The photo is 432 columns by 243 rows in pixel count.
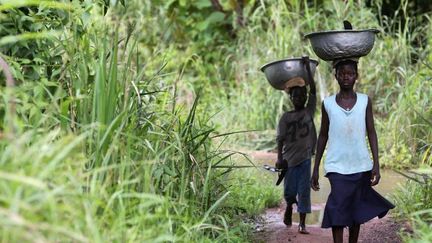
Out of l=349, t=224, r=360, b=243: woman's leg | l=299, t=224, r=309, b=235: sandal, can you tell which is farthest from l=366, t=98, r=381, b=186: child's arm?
l=299, t=224, r=309, b=235: sandal

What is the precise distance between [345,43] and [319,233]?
1794 millimetres

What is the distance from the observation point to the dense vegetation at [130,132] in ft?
10.4

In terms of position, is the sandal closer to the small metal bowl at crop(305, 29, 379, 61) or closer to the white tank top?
the white tank top

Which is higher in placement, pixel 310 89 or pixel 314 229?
pixel 310 89

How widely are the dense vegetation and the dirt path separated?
18cm

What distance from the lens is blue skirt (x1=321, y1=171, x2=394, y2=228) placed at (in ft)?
17.6

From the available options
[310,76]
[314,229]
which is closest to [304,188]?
[314,229]

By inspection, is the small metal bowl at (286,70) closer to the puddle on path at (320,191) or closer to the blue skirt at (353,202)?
the puddle on path at (320,191)

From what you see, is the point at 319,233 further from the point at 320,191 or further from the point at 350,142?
the point at 320,191

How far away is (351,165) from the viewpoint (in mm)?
5398

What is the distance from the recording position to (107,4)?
5047mm

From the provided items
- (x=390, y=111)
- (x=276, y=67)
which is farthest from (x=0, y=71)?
(x=390, y=111)

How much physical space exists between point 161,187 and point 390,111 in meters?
6.08

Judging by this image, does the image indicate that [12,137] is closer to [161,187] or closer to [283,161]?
[161,187]
